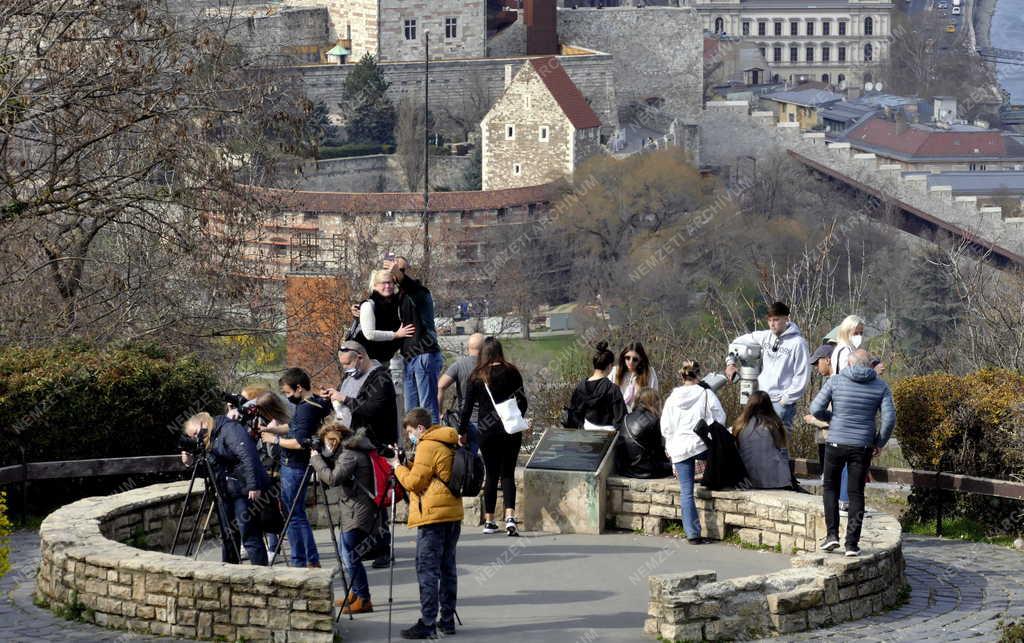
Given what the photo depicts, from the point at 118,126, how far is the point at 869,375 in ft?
27.0

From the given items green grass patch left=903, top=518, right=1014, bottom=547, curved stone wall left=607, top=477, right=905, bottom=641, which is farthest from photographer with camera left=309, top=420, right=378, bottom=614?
green grass patch left=903, top=518, right=1014, bottom=547

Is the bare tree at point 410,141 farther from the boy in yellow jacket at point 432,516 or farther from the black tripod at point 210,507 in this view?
the boy in yellow jacket at point 432,516

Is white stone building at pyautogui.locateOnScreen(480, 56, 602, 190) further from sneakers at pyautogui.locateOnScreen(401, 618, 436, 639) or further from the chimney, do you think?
sneakers at pyautogui.locateOnScreen(401, 618, 436, 639)

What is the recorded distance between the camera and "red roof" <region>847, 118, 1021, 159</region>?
10756 centimetres

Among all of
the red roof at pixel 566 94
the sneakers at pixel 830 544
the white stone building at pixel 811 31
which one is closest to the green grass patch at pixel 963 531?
the sneakers at pixel 830 544

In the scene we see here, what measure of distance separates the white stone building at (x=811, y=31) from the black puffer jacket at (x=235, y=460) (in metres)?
143

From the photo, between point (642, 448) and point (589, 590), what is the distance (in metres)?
1.77

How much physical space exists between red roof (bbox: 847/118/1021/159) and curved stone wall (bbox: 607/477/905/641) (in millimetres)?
96531

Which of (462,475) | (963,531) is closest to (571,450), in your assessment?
(963,531)

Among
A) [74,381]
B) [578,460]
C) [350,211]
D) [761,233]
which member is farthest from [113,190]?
[761,233]

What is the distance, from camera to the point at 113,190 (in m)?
17.7

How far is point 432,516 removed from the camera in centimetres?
991

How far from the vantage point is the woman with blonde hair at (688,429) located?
11828 mm

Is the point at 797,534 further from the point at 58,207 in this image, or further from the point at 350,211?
the point at 350,211
